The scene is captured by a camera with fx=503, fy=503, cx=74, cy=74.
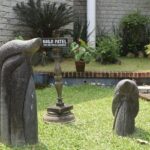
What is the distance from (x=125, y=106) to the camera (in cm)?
580

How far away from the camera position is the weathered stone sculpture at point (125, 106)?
5781 mm

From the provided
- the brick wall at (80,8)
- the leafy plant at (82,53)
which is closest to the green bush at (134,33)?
the brick wall at (80,8)

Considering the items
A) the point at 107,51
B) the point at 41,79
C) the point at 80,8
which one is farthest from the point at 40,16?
the point at 80,8

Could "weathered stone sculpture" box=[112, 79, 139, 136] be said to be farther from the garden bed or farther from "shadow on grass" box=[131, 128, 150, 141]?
the garden bed

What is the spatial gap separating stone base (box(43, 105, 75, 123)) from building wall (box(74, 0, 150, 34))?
8.35 m

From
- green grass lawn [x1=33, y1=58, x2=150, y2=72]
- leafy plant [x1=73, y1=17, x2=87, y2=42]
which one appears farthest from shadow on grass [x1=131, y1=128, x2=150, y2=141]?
leafy plant [x1=73, y1=17, x2=87, y2=42]

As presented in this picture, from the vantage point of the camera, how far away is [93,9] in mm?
13570

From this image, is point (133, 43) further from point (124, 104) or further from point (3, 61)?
point (3, 61)

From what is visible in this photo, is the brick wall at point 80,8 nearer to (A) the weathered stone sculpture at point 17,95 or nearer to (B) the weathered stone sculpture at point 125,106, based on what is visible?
(B) the weathered stone sculpture at point 125,106

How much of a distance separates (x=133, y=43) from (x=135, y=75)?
382 centimetres

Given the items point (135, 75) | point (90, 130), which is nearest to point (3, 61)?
point (90, 130)

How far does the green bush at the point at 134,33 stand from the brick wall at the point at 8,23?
323cm

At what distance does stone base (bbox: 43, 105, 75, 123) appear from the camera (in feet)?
21.6

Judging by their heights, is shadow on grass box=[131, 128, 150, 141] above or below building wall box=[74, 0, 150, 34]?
below
